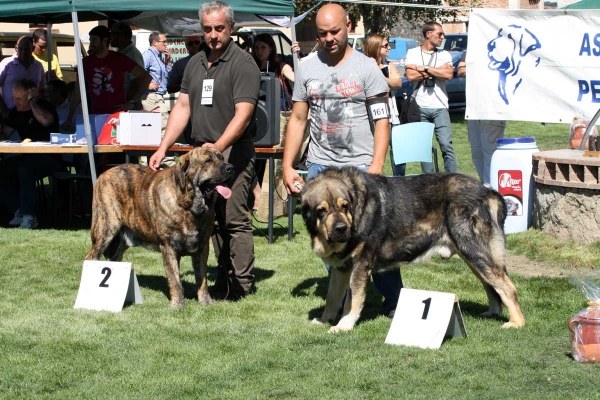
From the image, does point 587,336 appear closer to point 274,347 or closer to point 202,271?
point 274,347

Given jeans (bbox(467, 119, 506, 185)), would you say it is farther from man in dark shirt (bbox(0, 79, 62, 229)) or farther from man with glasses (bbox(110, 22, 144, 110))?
man in dark shirt (bbox(0, 79, 62, 229))

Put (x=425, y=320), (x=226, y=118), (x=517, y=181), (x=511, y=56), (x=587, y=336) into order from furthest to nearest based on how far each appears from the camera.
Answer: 1. (x=511, y=56)
2. (x=517, y=181)
3. (x=226, y=118)
4. (x=425, y=320)
5. (x=587, y=336)

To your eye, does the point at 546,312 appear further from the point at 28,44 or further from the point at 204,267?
the point at 28,44

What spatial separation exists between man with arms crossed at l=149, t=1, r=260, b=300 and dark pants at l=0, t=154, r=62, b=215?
4.43 metres

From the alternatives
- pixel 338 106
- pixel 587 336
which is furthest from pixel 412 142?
pixel 587 336

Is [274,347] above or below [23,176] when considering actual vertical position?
below

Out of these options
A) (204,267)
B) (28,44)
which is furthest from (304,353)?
(28,44)

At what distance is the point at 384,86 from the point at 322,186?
2.94 ft

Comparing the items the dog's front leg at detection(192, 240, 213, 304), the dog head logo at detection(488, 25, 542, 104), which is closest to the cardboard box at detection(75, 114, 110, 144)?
the dog's front leg at detection(192, 240, 213, 304)

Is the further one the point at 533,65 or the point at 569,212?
the point at 533,65

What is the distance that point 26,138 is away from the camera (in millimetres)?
10906

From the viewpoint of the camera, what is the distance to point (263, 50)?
42.1 ft

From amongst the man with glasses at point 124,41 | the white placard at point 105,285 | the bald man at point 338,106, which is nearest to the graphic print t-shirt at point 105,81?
the man with glasses at point 124,41

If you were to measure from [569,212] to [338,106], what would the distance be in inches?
139
